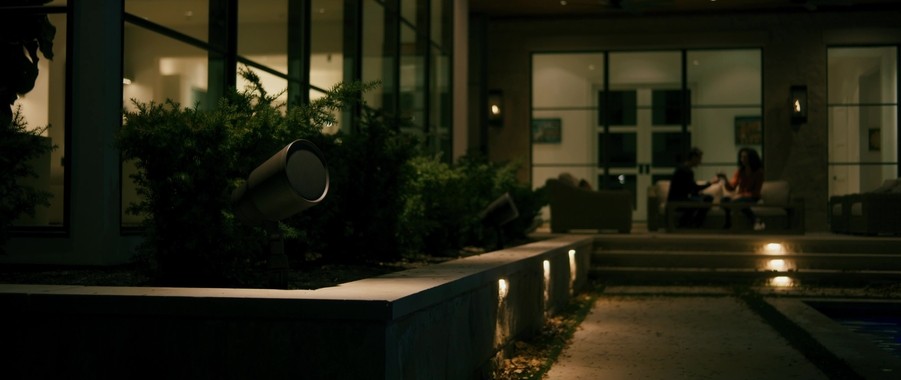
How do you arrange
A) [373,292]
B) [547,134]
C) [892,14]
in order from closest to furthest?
1. [373,292]
2. [892,14]
3. [547,134]

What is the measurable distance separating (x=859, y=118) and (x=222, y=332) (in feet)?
66.6

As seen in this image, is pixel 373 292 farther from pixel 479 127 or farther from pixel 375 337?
pixel 479 127

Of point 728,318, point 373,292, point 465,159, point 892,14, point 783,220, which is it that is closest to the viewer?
point 373,292

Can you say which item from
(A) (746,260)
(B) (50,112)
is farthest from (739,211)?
(B) (50,112)

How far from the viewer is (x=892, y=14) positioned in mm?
21203

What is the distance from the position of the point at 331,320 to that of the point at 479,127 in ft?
60.5

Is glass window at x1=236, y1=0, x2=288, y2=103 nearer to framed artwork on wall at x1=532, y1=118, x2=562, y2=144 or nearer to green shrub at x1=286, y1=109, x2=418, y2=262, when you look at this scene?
green shrub at x1=286, y1=109, x2=418, y2=262

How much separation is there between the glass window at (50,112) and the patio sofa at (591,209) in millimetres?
10551

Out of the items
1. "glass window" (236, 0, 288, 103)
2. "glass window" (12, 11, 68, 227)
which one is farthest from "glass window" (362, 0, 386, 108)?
"glass window" (12, 11, 68, 227)

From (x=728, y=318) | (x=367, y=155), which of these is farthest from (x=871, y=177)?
(x=367, y=155)

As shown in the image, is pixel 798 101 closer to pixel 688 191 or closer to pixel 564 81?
pixel 564 81

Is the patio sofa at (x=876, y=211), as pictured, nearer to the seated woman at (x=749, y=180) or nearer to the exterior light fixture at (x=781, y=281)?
the seated woman at (x=749, y=180)

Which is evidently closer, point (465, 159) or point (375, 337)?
point (375, 337)

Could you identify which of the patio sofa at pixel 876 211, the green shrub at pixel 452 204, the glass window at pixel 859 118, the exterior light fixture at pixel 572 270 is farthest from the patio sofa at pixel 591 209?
the glass window at pixel 859 118
